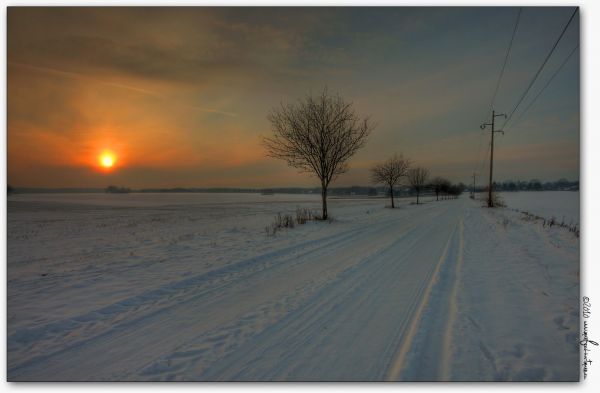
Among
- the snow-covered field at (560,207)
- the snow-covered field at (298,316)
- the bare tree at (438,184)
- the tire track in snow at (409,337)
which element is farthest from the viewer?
the bare tree at (438,184)

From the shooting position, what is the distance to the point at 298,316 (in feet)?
13.1

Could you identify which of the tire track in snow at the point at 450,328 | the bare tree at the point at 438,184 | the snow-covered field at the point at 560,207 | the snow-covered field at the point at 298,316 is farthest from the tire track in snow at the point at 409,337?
the bare tree at the point at 438,184

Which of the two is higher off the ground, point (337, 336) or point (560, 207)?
point (560, 207)

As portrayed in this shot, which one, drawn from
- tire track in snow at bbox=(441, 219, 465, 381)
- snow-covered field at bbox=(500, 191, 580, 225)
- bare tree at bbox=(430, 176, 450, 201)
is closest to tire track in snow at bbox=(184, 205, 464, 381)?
tire track in snow at bbox=(441, 219, 465, 381)

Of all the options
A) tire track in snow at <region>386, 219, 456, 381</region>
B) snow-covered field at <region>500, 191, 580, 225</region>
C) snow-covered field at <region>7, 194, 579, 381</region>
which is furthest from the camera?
snow-covered field at <region>500, 191, 580, 225</region>

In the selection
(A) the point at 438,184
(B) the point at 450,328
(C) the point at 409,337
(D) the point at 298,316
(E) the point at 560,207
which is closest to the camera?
(C) the point at 409,337

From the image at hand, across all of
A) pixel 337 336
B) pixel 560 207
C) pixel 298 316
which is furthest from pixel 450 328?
pixel 560 207

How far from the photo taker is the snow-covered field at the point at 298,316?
290 cm

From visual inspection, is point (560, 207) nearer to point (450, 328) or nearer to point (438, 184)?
point (450, 328)

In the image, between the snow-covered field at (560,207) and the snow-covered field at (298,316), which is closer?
the snow-covered field at (298,316)

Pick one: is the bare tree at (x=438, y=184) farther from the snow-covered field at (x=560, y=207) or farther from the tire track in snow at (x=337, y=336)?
the tire track in snow at (x=337, y=336)

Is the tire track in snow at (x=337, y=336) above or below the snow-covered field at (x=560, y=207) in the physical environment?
below

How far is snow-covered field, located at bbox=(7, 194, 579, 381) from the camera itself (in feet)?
9.50

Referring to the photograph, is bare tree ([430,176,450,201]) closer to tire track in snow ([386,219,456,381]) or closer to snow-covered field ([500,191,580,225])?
snow-covered field ([500,191,580,225])
